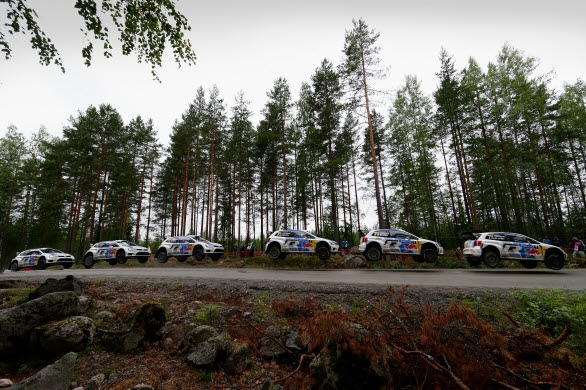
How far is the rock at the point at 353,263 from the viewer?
1412 cm

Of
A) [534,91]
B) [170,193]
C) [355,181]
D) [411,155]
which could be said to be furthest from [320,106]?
[170,193]

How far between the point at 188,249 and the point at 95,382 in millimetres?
13635

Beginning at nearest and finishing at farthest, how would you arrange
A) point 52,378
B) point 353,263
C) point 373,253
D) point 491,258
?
1. point 52,378
2. point 491,258
3. point 373,253
4. point 353,263

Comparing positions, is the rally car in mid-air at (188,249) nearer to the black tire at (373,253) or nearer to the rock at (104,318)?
the black tire at (373,253)

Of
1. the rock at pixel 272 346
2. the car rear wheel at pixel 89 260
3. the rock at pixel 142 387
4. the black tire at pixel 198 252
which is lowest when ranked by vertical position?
the rock at pixel 142 387

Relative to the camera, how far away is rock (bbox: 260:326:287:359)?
129 inches

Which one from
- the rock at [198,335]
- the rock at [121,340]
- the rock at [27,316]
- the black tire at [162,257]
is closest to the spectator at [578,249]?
the rock at [198,335]

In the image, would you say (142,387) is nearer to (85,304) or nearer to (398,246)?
(85,304)

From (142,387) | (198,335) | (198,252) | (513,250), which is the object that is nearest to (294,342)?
(198,335)

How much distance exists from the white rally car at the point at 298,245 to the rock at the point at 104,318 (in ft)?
31.5

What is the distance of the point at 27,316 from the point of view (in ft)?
12.2

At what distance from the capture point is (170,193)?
106 feet

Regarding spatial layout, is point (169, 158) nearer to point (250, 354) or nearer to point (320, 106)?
point (320, 106)

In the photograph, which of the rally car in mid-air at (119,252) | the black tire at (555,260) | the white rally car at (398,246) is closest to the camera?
the black tire at (555,260)
